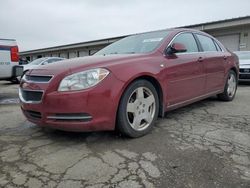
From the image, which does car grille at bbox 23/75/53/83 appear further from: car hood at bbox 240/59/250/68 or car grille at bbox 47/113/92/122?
car hood at bbox 240/59/250/68

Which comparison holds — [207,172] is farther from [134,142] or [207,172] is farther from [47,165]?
[47,165]

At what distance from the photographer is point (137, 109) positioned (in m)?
3.23

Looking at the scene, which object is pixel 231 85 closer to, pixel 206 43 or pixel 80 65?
pixel 206 43

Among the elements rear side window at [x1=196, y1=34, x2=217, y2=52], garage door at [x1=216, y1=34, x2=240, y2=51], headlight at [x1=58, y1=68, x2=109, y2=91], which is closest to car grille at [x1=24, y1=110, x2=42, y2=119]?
headlight at [x1=58, y1=68, x2=109, y2=91]

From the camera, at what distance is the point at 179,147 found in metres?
2.90

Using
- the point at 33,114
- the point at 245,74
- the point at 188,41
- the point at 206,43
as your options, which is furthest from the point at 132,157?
the point at 245,74

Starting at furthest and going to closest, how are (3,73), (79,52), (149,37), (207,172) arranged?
(79,52) < (3,73) < (149,37) < (207,172)

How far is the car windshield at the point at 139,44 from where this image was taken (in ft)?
12.4

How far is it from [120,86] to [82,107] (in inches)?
20.0

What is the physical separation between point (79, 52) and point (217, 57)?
1070 inches

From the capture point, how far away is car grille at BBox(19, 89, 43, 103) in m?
2.93

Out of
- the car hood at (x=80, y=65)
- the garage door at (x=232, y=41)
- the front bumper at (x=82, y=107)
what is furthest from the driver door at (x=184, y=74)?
the garage door at (x=232, y=41)

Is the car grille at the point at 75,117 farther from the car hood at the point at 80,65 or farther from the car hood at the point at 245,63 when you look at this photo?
the car hood at the point at 245,63

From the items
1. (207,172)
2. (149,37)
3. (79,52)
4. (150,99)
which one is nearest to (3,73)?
(149,37)
